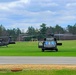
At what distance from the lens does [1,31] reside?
136625 mm

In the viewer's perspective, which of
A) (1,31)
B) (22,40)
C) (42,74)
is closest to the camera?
(42,74)

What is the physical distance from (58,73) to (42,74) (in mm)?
640

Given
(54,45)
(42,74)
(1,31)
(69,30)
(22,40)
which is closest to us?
(42,74)

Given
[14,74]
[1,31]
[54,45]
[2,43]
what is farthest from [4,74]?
[1,31]

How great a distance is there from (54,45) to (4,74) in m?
28.1

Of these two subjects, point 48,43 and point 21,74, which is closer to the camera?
point 21,74

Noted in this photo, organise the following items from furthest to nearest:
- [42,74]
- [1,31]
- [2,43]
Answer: [1,31]
[2,43]
[42,74]

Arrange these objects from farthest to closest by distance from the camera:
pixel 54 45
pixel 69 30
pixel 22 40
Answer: pixel 69 30 → pixel 22 40 → pixel 54 45

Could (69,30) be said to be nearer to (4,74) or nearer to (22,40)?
(22,40)

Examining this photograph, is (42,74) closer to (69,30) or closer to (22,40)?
(22,40)

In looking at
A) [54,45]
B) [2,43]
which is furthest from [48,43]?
[2,43]

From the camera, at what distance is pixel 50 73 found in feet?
37.7

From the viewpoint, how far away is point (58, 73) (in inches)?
460

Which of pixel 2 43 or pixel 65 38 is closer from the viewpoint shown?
pixel 2 43
